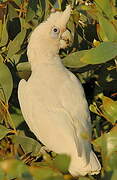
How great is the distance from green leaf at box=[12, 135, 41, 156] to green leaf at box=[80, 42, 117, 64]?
24 cm

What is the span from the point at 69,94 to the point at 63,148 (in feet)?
0.48

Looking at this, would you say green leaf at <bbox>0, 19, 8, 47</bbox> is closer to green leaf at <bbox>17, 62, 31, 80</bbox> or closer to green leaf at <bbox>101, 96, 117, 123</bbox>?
green leaf at <bbox>17, 62, 31, 80</bbox>

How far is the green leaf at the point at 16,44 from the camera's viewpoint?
1.11 m

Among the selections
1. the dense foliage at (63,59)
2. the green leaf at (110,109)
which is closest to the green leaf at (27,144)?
the dense foliage at (63,59)

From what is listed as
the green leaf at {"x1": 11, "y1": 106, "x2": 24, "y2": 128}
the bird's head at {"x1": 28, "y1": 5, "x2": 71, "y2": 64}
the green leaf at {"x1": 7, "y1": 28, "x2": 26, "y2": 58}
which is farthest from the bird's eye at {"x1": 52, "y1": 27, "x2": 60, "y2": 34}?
the green leaf at {"x1": 11, "y1": 106, "x2": 24, "y2": 128}

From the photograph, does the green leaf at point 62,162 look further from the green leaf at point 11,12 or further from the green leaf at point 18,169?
the green leaf at point 11,12

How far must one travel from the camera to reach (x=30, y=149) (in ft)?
3.43

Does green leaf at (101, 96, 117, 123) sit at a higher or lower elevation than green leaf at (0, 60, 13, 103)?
lower

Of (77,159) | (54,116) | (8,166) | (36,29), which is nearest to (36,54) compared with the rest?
(36,29)

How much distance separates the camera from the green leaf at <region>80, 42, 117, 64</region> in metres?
0.90

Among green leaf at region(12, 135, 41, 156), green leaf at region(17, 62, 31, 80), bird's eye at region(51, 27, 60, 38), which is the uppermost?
bird's eye at region(51, 27, 60, 38)

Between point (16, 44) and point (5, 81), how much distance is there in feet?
0.34

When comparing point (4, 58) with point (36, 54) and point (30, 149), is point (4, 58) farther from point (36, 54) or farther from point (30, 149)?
point (30, 149)

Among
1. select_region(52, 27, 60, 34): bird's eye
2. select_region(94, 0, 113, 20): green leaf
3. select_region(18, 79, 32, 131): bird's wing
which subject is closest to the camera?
select_region(94, 0, 113, 20): green leaf
